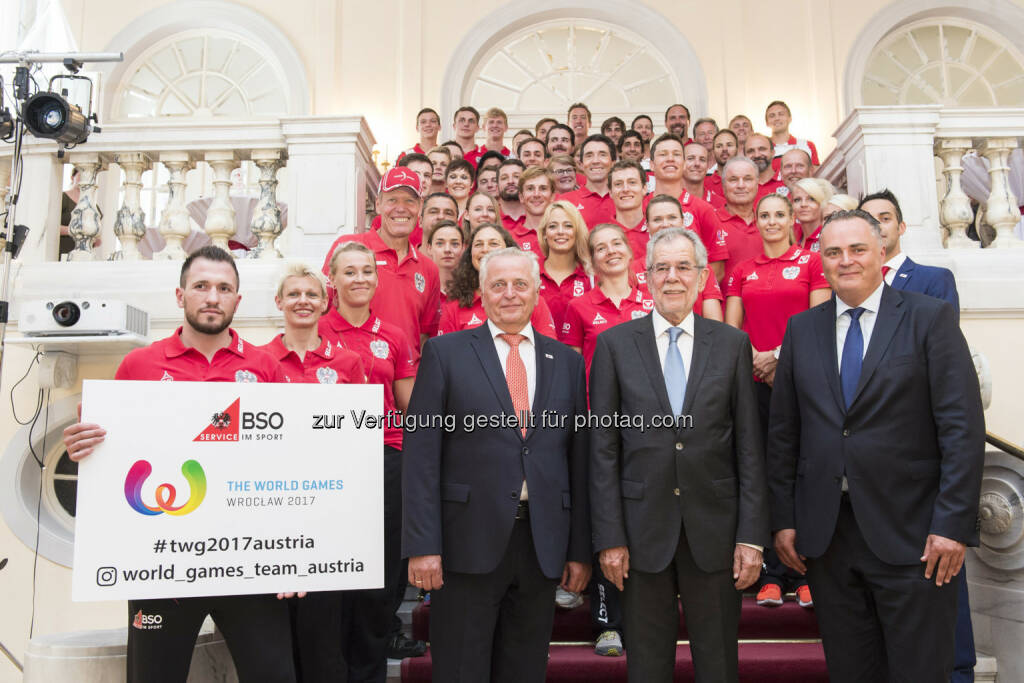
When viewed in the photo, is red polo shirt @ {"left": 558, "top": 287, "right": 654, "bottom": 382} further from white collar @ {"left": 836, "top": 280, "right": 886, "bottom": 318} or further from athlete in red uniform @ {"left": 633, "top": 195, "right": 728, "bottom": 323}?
white collar @ {"left": 836, "top": 280, "right": 886, "bottom": 318}

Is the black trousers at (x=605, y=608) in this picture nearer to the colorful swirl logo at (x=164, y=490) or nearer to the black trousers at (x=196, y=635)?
the black trousers at (x=196, y=635)

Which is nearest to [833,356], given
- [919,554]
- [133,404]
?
[919,554]

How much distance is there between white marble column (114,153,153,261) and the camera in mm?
5270

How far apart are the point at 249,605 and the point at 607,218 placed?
3.54 m

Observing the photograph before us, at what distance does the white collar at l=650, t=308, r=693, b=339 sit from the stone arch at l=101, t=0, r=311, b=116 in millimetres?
7639

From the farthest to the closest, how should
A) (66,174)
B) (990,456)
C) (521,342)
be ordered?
(66,174)
(990,456)
(521,342)

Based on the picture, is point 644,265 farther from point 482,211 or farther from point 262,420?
point 262,420

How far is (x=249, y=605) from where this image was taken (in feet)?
9.07

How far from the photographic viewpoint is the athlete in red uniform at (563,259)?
4.30 meters

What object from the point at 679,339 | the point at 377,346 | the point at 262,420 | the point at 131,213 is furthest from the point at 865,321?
the point at 131,213

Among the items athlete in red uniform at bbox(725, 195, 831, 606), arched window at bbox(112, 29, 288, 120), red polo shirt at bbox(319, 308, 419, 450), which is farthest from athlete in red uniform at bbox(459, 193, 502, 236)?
arched window at bbox(112, 29, 288, 120)

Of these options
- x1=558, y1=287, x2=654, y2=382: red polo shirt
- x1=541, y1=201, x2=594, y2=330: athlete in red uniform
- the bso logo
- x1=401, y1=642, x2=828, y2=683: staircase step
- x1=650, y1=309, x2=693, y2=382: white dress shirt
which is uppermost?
x1=541, y1=201, x2=594, y2=330: athlete in red uniform

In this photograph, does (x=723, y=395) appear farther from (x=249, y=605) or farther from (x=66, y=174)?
(x=66, y=174)

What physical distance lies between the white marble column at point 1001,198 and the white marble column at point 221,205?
191 inches
